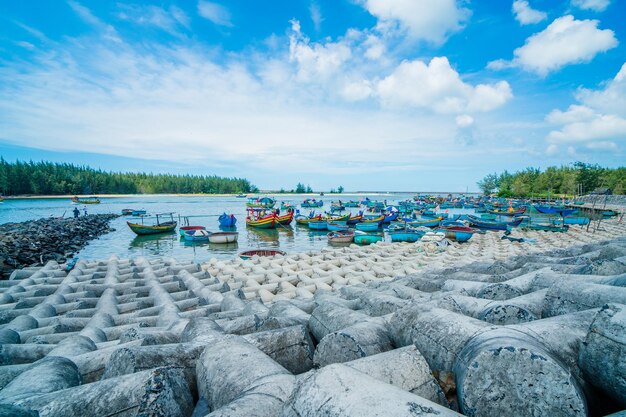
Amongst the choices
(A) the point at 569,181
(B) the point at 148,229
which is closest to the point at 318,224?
(B) the point at 148,229

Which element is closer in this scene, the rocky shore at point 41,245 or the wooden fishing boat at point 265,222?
the rocky shore at point 41,245

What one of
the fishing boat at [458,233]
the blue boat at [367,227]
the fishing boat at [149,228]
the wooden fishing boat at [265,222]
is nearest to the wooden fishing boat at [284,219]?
the wooden fishing boat at [265,222]

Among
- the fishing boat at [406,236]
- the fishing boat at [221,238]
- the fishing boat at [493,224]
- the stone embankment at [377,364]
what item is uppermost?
the stone embankment at [377,364]

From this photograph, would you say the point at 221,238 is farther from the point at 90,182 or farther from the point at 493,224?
the point at 90,182

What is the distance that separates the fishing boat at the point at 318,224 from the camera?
43.2m

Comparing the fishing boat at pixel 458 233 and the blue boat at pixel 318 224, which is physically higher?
the fishing boat at pixel 458 233

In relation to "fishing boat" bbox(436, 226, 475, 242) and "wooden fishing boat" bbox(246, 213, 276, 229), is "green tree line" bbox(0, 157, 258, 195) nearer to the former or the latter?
"wooden fishing boat" bbox(246, 213, 276, 229)

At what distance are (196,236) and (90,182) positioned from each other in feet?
444

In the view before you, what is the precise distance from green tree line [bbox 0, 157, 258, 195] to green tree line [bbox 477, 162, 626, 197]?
5723 inches

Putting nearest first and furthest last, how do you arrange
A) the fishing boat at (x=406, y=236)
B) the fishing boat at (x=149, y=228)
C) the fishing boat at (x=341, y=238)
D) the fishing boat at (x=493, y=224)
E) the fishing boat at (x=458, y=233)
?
the fishing boat at (x=458, y=233) → the fishing boat at (x=406, y=236) → the fishing boat at (x=341, y=238) → the fishing boat at (x=493, y=224) → the fishing boat at (x=149, y=228)

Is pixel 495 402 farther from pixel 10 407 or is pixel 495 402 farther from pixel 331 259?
pixel 331 259

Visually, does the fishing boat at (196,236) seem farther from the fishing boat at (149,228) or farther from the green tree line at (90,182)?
the green tree line at (90,182)

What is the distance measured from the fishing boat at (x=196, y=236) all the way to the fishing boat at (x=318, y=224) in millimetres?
14331

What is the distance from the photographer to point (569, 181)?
9375 cm
